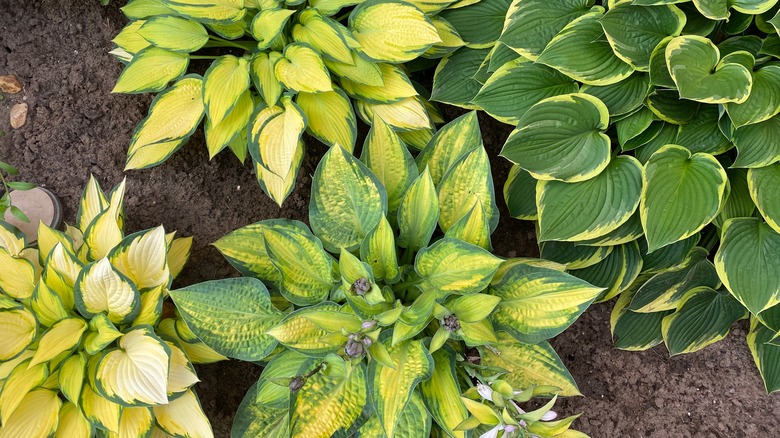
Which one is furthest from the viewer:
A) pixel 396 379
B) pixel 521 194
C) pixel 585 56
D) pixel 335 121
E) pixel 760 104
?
pixel 521 194

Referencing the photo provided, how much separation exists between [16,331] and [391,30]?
1.11 m

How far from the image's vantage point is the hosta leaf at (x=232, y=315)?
1.26 m

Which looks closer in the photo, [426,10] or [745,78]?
[745,78]

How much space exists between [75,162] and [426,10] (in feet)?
3.58

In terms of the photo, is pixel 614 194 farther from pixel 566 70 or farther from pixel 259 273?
pixel 259 273

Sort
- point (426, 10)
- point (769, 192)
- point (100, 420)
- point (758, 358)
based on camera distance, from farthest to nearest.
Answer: point (758, 358) → point (426, 10) → point (769, 192) → point (100, 420)

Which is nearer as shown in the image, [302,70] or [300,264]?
[300,264]

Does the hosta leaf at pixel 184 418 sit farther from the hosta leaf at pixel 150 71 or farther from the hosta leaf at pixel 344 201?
the hosta leaf at pixel 150 71

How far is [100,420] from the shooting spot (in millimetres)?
1238

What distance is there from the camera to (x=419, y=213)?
132 cm

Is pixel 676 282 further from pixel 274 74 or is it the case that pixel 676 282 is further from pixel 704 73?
pixel 274 74

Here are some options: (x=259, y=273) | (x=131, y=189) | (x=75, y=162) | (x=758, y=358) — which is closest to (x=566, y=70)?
(x=259, y=273)

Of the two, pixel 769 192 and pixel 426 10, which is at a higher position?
pixel 426 10

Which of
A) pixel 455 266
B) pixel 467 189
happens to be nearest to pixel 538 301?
pixel 455 266
